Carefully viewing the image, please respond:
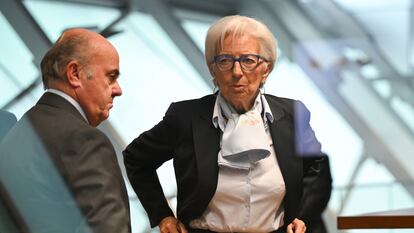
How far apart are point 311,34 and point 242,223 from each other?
1.98 metres

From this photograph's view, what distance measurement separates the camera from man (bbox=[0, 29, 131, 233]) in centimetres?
126

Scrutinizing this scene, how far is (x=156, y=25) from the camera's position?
3.36 m

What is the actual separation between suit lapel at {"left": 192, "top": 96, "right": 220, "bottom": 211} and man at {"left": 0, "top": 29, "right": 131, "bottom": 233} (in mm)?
360

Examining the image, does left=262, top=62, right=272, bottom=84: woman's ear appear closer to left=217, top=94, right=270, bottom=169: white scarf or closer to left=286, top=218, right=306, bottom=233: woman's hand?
left=217, top=94, right=270, bottom=169: white scarf

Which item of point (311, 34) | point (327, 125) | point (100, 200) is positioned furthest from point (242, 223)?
Answer: point (311, 34)

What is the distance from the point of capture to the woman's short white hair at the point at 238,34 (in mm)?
1773

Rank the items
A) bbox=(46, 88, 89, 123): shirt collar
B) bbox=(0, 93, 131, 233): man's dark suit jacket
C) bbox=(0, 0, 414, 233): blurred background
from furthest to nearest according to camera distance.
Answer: bbox=(0, 0, 414, 233): blurred background
bbox=(46, 88, 89, 123): shirt collar
bbox=(0, 93, 131, 233): man's dark suit jacket

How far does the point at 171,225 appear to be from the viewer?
184cm

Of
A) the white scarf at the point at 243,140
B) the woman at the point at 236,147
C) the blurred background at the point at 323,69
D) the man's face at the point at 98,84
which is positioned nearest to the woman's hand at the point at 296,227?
the woman at the point at 236,147

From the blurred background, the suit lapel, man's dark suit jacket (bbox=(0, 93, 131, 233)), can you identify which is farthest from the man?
the blurred background

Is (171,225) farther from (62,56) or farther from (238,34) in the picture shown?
(62,56)

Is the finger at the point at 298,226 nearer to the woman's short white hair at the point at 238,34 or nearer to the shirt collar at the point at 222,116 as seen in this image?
the shirt collar at the point at 222,116

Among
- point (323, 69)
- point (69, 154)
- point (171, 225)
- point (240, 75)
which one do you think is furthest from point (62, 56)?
point (323, 69)

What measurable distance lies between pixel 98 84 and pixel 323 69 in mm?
2377
